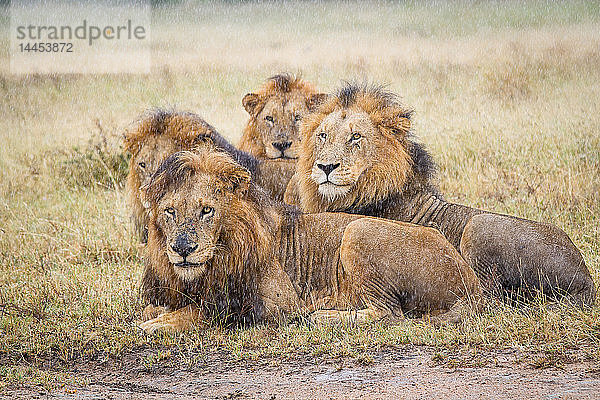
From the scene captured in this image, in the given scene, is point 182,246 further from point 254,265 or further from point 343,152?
point 343,152

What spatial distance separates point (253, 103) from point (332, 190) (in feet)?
8.08

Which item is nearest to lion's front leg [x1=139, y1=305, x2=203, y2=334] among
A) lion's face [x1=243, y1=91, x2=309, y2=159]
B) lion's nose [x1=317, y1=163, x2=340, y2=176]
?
lion's nose [x1=317, y1=163, x2=340, y2=176]

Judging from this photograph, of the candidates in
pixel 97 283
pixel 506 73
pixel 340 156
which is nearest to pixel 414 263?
pixel 340 156

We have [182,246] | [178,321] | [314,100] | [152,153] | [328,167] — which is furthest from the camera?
[314,100]

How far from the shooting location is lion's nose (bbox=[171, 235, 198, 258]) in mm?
5824

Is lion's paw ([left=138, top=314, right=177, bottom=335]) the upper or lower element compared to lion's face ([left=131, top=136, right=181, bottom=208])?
lower

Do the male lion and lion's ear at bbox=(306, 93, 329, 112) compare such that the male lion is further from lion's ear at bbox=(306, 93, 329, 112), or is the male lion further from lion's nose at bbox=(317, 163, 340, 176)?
lion's nose at bbox=(317, 163, 340, 176)

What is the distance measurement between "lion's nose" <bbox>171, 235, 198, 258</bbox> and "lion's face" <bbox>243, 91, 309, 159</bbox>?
310cm

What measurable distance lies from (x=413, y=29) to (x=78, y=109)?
7196 mm

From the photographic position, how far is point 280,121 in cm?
888

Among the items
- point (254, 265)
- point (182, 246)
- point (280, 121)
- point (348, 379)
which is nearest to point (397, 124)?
point (254, 265)

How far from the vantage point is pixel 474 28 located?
786 inches

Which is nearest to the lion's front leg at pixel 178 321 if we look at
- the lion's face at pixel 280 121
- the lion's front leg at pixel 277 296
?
the lion's front leg at pixel 277 296

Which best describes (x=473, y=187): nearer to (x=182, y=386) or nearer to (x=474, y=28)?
(x=182, y=386)
